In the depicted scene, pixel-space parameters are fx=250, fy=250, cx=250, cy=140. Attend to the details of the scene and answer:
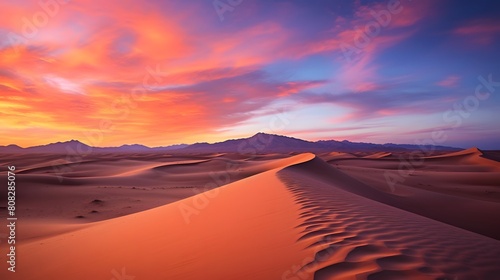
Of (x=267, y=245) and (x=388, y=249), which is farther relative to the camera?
(x=267, y=245)

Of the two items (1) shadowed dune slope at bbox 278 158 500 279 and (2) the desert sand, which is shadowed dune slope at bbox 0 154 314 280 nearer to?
(2) the desert sand

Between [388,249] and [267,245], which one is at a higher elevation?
[388,249]

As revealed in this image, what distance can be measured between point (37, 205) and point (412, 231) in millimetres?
14555

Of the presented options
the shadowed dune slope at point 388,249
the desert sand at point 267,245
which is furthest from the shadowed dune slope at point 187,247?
the shadowed dune slope at point 388,249

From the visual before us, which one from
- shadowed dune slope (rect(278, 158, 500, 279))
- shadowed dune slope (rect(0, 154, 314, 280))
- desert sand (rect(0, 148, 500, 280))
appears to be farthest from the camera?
shadowed dune slope (rect(0, 154, 314, 280))

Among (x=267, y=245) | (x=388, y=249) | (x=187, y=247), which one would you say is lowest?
(x=187, y=247)

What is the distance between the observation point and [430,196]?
13.8 m

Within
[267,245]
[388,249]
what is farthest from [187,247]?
[388,249]

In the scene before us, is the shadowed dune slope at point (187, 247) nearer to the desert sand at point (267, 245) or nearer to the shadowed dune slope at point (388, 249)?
the desert sand at point (267, 245)

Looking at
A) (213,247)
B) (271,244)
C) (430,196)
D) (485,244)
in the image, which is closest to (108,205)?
(213,247)

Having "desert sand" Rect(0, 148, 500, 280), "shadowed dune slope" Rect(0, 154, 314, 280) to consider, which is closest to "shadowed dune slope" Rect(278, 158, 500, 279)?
"desert sand" Rect(0, 148, 500, 280)

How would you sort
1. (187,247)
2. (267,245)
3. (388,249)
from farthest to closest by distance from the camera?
1. (187,247)
2. (267,245)
3. (388,249)

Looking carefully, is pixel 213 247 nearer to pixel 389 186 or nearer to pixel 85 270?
pixel 85 270

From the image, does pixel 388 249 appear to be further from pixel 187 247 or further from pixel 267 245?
pixel 187 247
